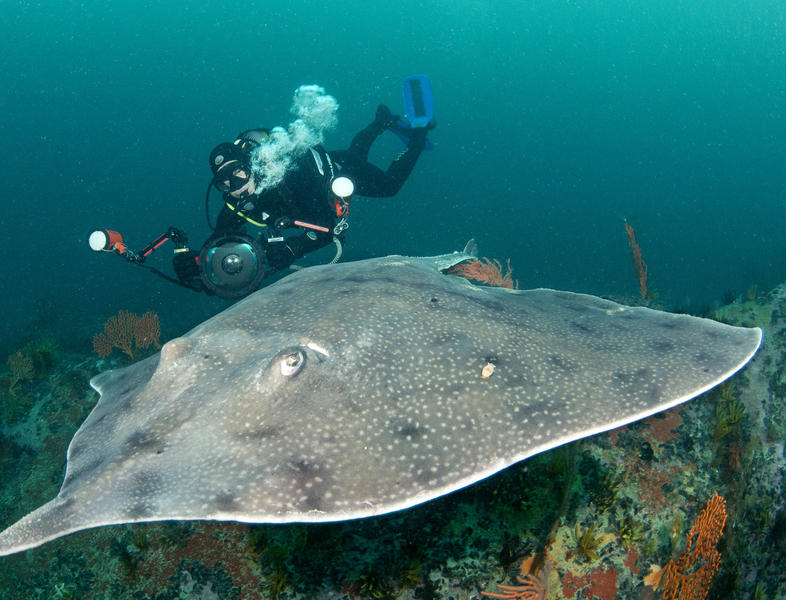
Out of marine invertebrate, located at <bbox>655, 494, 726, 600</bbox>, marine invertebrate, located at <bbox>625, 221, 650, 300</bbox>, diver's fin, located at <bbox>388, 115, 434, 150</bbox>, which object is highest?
diver's fin, located at <bbox>388, 115, 434, 150</bbox>

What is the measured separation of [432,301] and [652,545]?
112 inches

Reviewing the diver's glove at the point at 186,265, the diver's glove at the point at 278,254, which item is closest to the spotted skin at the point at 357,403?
the diver's glove at the point at 186,265

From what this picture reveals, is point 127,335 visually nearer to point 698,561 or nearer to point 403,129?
point 403,129

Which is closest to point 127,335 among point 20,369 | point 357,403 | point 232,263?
point 20,369

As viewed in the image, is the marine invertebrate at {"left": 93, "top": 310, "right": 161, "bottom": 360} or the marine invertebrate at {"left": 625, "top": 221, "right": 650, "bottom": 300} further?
the marine invertebrate at {"left": 93, "top": 310, "right": 161, "bottom": 360}

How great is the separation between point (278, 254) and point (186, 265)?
1.71m

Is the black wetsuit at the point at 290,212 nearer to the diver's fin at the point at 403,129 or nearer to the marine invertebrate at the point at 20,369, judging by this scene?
the diver's fin at the point at 403,129

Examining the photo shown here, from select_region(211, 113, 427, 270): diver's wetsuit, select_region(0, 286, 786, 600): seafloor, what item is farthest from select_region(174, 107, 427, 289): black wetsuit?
select_region(0, 286, 786, 600): seafloor

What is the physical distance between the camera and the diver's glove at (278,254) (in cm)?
812

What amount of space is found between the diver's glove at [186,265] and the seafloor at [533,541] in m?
4.38

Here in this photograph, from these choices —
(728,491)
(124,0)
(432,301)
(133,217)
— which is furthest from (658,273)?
(124,0)

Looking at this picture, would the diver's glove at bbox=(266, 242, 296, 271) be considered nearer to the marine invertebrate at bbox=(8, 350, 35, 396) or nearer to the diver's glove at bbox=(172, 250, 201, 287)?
the diver's glove at bbox=(172, 250, 201, 287)

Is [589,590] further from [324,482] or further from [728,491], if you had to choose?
Answer: [324,482]

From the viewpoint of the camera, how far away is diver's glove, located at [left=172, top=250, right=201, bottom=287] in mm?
7730
